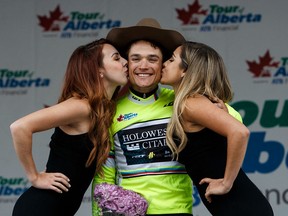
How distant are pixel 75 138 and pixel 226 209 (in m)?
0.82

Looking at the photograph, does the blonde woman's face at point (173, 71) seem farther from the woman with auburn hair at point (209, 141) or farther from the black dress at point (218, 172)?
the black dress at point (218, 172)

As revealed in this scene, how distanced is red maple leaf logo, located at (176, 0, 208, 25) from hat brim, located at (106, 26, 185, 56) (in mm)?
3046

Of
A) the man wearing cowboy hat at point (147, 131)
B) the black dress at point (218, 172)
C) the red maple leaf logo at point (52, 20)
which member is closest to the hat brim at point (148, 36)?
the man wearing cowboy hat at point (147, 131)

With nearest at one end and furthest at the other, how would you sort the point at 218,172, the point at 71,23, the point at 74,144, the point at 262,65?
the point at 218,172 < the point at 74,144 < the point at 262,65 < the point at 71,23

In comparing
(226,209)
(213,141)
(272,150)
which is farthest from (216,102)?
(272,150)

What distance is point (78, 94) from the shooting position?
170 inches

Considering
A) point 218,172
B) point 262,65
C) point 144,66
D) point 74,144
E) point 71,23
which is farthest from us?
point 71,23

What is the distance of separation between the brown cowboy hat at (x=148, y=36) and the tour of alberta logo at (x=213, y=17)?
3.05m

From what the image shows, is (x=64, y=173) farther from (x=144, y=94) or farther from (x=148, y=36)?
(x=148, y=36)

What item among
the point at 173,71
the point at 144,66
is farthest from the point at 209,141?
the point at 144,66

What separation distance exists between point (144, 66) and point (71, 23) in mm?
3395

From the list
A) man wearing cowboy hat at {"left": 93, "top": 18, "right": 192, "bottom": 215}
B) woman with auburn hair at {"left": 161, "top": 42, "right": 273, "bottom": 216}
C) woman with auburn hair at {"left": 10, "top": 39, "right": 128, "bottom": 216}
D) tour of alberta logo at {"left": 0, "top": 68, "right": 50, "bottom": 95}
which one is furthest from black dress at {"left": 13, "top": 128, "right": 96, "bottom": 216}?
tour of alberta logo at {"left": 0, "top": 68, "right": 50, "bottom": 95}

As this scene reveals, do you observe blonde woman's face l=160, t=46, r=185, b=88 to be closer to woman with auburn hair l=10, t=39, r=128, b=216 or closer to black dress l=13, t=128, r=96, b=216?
woman with auburn hair l=10, t=39, r=128, b=216

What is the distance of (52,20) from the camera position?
303 inches
